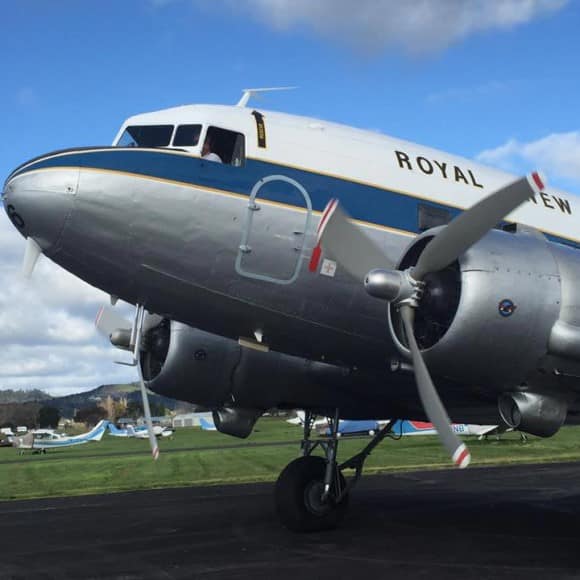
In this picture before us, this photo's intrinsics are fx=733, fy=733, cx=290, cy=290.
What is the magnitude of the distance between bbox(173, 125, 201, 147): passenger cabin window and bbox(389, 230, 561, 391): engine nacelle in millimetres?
3158

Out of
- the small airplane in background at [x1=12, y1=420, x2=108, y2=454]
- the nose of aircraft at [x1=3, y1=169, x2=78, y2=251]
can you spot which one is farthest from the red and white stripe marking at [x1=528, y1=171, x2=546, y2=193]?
the small airplane in background at [x1=12, y1=420, x2=108, y2=454]

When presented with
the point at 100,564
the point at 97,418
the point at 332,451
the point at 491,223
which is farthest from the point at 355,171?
the point at 97,418

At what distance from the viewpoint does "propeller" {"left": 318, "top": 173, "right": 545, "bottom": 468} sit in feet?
25.9

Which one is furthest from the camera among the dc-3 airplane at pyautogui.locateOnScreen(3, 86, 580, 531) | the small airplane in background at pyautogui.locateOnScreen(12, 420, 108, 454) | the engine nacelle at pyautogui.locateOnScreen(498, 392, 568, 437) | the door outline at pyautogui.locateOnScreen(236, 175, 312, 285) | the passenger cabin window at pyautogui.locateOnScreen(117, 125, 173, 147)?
the small airplane in background at pyautogui.locateOnScreen(12, 420, 108, 454)

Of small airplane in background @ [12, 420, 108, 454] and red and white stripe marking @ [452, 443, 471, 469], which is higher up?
red and white stripe marking @ [452, 443, 471, 469]

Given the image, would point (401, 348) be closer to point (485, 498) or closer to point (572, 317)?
point (572, 317)

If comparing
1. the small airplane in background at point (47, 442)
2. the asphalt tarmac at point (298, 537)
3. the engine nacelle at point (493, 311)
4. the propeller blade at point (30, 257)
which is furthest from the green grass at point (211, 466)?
the small airplane in background at point (47, 442)

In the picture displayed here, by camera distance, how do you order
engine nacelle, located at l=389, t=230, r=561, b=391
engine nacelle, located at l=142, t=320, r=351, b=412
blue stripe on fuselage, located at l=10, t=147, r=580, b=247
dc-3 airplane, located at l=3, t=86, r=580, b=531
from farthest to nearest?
engine nacelle, located at l=142, t=320, r=351, b=412 → blue stripe on fuselage, located at l=10, t=147, r=580, b=247 → dc-3 airplane, located at l=3, t=86, r=580, b=531 → engine nacelle, located at l=389, t=230, r=561, b=391

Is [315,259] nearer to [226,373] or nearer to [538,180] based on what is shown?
[538,180]

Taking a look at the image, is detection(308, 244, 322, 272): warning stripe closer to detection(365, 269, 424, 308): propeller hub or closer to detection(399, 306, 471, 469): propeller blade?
detection(365, 269, 424, 308): propeller hub

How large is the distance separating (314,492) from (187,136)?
6.37 metres

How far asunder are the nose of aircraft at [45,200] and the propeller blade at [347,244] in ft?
9.24

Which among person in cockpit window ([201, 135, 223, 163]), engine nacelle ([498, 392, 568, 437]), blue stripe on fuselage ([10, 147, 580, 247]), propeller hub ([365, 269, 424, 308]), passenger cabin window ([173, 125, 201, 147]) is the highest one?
passenger cabin window ([173, 125, 201, 147])

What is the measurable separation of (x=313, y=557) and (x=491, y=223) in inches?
200
